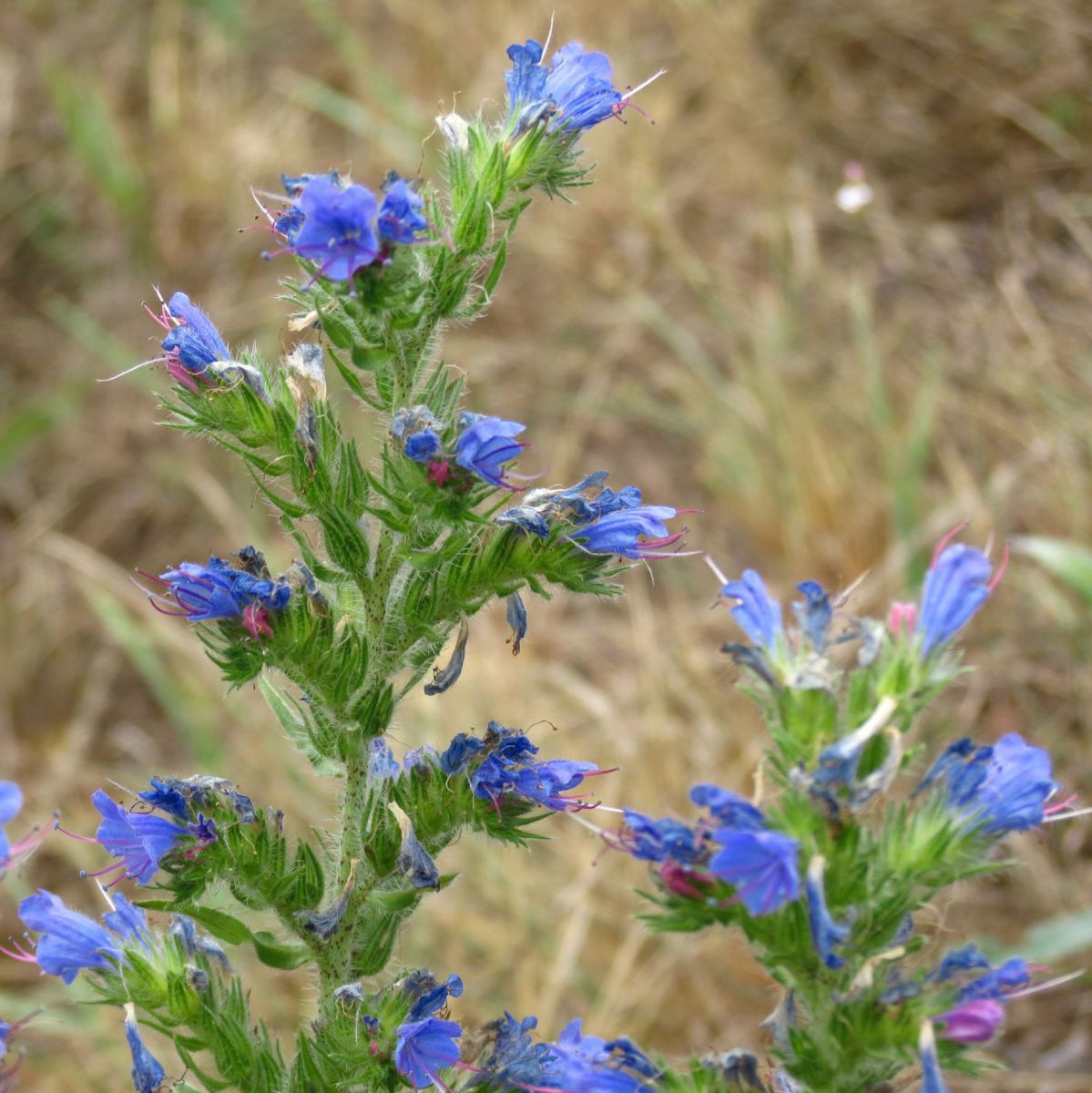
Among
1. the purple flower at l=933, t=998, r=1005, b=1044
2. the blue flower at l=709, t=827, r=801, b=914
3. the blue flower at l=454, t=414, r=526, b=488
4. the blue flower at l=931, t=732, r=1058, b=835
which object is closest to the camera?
the blue flower at l=709, t=827, r=801, b=914

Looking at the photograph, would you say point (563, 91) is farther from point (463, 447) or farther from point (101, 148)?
point (101, 148)

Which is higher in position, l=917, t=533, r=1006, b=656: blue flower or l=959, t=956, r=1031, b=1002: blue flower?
l=917, t=533, r=1006, b=656: blue flower

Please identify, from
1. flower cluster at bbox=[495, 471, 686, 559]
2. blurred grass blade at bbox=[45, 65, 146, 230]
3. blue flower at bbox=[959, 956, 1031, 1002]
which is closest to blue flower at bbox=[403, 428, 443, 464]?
flower cluster at bbox=[495, 471, 686, 559]

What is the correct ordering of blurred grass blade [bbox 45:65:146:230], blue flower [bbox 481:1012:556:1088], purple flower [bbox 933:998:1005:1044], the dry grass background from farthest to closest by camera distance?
1. blurred grass blade [bbox 45:65:146:230]
2. the dry grass background
3. blue flower [bbox 481:1012:556:1088]
4. purple flower [bbox 933:998:1005:1044]

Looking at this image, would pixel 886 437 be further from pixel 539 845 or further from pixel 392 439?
pixel 392 439

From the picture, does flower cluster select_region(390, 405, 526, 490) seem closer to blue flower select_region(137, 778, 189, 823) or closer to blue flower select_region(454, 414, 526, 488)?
blue flower select_region(454, 414, 526, 488)

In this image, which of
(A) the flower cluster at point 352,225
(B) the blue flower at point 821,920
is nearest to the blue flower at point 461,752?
(B) the blue flower at point 821,920

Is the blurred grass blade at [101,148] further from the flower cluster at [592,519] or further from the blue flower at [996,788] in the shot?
the blue flower at [996,788]
